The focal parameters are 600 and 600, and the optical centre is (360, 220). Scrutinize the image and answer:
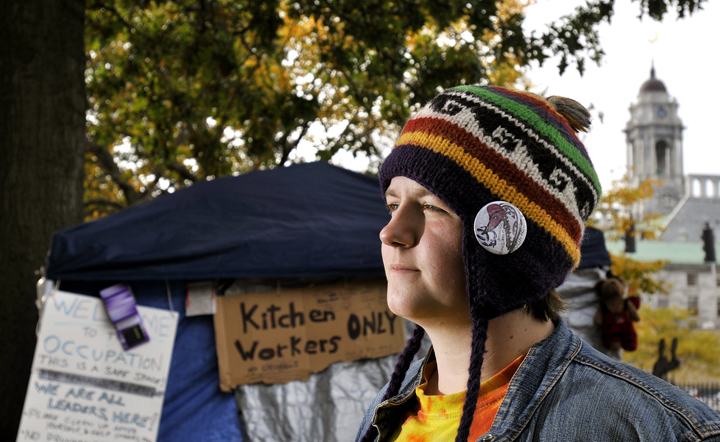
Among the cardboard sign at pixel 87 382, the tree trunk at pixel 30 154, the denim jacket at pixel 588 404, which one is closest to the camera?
the denim jacket at pixel 588 404

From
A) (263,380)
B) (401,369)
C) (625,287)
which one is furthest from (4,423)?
(625,287)

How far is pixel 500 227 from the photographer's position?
118cm

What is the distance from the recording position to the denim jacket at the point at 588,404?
0.98m

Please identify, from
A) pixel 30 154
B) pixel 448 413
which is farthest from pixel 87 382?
pixel 448 413

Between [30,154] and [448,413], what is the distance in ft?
14.8

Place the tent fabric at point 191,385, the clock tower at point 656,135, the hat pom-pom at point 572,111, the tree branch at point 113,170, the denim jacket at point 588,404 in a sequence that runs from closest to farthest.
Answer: the denim jacket at point 588,404 → the hat pom-pom at point 572,111 → the tent fabric at point 191,385 → the tree branch at point 113,170 → the clock tower at point 656,135

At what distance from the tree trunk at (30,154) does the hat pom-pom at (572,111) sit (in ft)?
14.2

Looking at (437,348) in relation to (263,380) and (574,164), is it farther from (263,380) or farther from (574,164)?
(263,380)

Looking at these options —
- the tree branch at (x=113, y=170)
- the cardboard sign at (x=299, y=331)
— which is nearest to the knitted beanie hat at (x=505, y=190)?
the cardboard sign at (x=299, y=331)

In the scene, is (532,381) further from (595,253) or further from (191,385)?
(595,253)

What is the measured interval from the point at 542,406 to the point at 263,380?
10.6ft

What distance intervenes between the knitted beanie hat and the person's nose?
75 millimetres

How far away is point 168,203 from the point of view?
14.4ft

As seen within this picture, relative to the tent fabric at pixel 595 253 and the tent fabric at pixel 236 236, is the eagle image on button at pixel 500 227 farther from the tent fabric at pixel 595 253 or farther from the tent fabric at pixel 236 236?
the tent fabric at pixel 595 253
